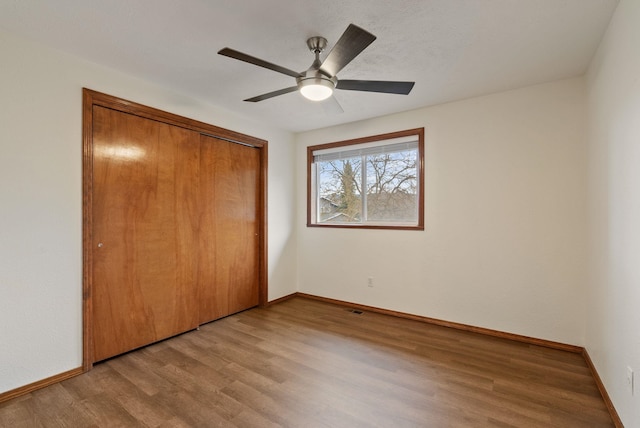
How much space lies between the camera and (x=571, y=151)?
101 inches

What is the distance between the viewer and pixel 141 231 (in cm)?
265

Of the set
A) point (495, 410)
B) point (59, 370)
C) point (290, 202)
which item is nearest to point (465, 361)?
point (495, 410)

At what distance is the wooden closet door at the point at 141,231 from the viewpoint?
2408 mm

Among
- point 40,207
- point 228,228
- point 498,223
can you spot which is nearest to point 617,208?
point 498,223

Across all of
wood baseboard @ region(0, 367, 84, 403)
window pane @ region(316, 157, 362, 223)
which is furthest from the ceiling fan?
wood baseboard @ region(0, 367, 84, 403)

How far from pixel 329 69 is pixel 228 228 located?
7.43 ft

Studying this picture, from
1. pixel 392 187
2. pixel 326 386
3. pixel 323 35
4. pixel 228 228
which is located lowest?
pixel 326 386

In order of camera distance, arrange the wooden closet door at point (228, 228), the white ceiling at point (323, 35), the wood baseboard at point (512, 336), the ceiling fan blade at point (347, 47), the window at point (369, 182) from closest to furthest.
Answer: the ceiling fan blade at point (347, 47) < the white ceiling at point (323, 35) < the wood baseboard at point (512, 336) < the wooden closet door at point (228, 228) < the window at point (369, 182)

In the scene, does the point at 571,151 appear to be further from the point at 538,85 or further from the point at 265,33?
the point at 265,33

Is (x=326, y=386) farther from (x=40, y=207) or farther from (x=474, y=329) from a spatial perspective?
(x=40, y=207)

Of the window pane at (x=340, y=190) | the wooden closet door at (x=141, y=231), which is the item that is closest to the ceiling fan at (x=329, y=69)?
the wooden closet door at (x=141, y=231)

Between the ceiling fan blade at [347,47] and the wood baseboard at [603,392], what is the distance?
253 centimetres

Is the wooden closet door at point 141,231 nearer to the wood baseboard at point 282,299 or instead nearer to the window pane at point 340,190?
the wood baseboard at point 282,299

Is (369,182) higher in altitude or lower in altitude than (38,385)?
higher
